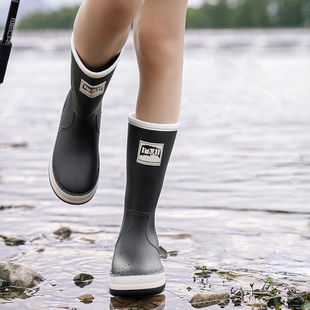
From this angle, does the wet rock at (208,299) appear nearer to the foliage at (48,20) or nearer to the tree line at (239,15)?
the tree line at (239,15)

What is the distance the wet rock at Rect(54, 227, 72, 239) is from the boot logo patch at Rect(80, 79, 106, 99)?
0.60 metres

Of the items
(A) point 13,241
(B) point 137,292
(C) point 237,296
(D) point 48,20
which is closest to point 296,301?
(C) point 237,296

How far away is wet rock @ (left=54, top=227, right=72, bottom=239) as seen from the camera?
5.97 ft

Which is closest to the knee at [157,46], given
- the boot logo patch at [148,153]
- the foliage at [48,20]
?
the boot logo patch at [148,153]

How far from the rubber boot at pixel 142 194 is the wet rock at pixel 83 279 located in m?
→ 0.08

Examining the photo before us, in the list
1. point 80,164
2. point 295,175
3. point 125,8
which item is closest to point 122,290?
point 80,164

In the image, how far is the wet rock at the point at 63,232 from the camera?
1.82 m

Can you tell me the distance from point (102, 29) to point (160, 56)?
221 millimetres

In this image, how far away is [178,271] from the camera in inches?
59.7

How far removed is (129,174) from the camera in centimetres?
150

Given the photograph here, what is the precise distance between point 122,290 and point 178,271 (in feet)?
0.74

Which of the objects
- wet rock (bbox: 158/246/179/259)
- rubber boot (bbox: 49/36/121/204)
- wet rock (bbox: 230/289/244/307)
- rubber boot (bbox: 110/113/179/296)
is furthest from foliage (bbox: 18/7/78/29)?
wet rock (bbox: 230/289/244/307)

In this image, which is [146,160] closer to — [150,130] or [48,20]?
[150,130]

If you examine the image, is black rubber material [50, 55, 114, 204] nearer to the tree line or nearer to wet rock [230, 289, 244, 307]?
wet rock [230, 289, 244, 307]
